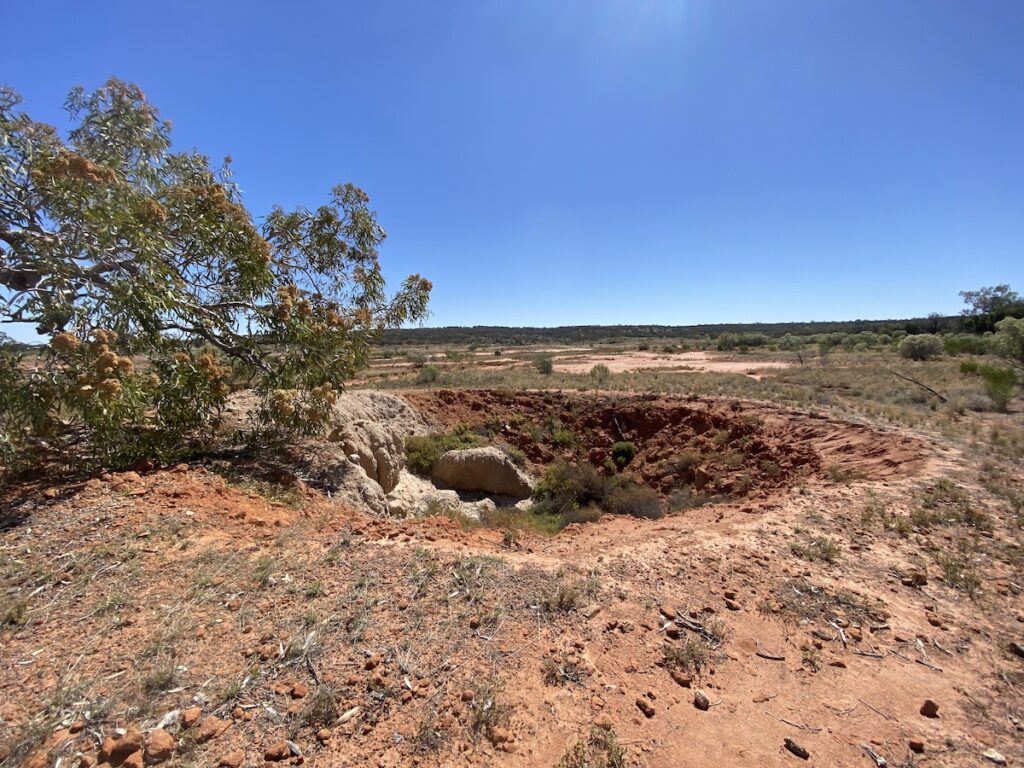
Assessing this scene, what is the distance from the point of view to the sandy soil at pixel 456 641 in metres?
2.68

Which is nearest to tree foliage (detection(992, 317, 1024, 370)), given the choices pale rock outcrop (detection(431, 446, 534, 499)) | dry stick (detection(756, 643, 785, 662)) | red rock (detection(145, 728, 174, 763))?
pale rock outcrop (detection(431, 446, 534, 499))

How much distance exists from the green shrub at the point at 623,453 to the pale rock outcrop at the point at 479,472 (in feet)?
11.5

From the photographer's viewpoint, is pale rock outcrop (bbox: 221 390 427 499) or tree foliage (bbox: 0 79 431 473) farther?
pale rock outcrop (bbox: 221 390 427 499)

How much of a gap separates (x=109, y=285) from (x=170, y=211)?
1805 millimetres

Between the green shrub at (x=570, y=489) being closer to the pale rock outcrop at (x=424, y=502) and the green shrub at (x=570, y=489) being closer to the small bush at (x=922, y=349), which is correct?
the pale rock outcrop at (x=424, y=502)

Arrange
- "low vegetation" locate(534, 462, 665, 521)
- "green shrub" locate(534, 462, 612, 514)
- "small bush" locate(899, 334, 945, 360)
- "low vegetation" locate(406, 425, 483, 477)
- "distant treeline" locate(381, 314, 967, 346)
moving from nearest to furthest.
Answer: "low vegetation" locate(534, 462, 665, 521), "green shrub" locate(534, 462, 612, 514), "low vegetation" locate(406, 425, 483, 477), "small bush" locate(899, 334, 945, 360), "distant treeline" locate(381, 314, 967, 346)

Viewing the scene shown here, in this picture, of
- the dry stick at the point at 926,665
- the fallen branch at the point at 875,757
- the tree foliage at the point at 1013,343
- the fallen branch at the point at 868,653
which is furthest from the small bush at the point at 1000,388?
the fallen branch at the point at 875,757

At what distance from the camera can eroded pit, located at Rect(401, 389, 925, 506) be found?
383 inches

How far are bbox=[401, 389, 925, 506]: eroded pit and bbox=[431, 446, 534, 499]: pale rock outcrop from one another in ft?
Result: 6.32

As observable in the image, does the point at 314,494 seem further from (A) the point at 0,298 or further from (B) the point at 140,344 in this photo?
(A) the point at 0,298

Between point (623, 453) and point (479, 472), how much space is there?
4.87 metres

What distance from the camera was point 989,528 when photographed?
5.89 metres

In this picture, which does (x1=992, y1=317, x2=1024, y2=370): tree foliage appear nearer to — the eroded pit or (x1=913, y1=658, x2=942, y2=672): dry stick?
the eroded pit

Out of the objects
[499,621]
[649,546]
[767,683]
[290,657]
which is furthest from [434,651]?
[649,546]
